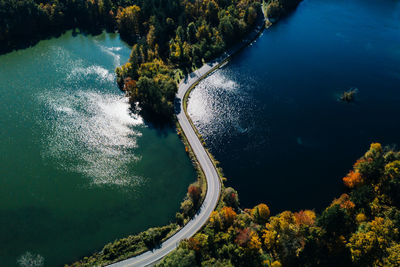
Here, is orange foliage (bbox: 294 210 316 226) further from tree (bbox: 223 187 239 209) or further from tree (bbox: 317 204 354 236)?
tree (bbox: 223 187 239 209)

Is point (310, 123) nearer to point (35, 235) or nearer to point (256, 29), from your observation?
point (256, 29)

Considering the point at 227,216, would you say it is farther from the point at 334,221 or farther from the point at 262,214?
the point at 334,221

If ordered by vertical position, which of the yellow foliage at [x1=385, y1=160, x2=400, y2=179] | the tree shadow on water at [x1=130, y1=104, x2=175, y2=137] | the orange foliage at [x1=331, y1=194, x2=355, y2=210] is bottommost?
the orange foliage at [x1=331, y1=194, x2=355, y2=210]

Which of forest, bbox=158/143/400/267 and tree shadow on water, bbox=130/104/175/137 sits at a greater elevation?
tree shadow on water, bbox=130/104/175/137

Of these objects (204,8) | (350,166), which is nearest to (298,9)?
(204,8)

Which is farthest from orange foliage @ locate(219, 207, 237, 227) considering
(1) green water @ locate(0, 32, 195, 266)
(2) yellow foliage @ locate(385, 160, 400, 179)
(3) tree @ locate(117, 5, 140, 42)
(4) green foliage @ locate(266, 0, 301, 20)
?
(4) green foliage @ locate(266, 0, 301, 20)

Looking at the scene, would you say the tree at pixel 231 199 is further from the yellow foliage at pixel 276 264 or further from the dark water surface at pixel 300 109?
the yellow foliage at pixel 276 264
